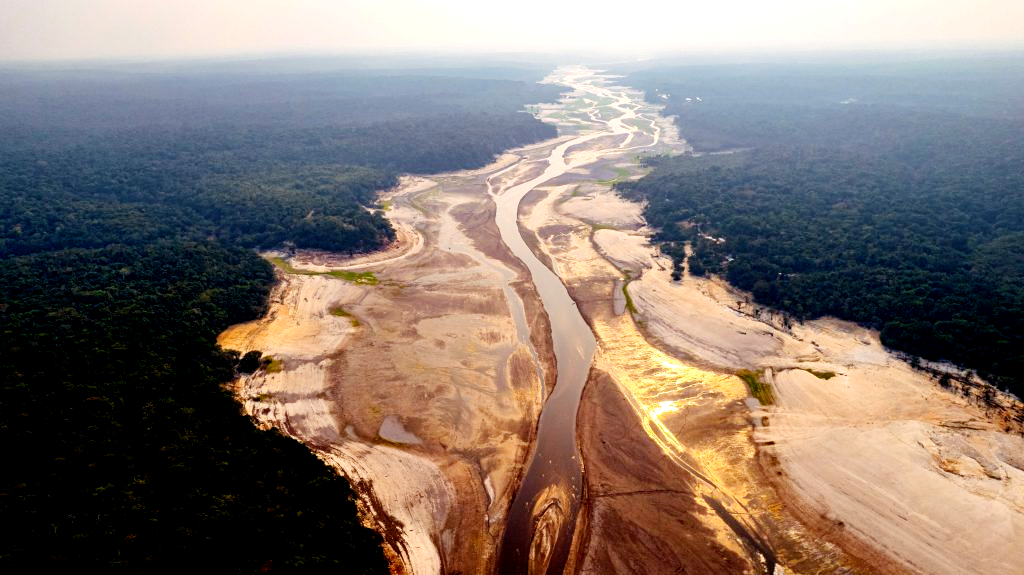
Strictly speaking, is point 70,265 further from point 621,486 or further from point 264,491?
point 621,486

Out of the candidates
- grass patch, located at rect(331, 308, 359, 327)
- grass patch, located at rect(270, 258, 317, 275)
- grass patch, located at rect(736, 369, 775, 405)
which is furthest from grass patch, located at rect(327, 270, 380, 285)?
grass patch, located at rect(736, 369, 775, 405)

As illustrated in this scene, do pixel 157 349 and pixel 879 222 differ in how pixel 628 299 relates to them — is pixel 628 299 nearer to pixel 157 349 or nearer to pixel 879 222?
pixel 879 222

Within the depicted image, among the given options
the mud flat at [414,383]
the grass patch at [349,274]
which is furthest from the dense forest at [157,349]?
the grass patch at [349,274]

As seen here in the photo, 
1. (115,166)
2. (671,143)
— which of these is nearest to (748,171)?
(671,143)

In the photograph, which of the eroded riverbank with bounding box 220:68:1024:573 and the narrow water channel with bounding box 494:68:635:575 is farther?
the narrow water channel with bounding box 494:68:635:575

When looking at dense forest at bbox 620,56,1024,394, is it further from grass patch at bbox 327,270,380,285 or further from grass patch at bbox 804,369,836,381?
grass patch at bbox 327,270,380,285

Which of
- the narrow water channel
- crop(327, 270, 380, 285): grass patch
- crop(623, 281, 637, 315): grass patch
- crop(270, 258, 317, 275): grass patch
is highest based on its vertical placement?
crop(270, 258, 317, 275): grass patch

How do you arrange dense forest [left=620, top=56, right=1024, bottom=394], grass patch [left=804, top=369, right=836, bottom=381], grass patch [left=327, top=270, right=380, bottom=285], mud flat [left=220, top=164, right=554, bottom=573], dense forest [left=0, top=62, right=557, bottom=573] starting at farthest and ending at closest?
grass patch [left=327, top=270, right=380, bottom=285] < dense forest [left=620, top=56, right=1024, bottom=394] < grass patch [left=804, top=369, right=836, bottom=381] < mud flat [left=220, top=164, right=554, bottom=573] < dense forest [left=0, top=62, right=557, bottom=573]

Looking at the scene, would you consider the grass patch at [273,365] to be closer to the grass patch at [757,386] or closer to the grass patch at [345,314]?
the grass patch at [345,314]
